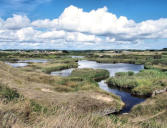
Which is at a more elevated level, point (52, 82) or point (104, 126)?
point (104, 126)

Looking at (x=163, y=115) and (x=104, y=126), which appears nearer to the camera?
(x=104, y=126)

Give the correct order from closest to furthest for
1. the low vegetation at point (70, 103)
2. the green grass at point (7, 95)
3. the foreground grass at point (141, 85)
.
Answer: the low vegetation at point (70, 103)
the green grass at point (7, 95)
the foreground grass at point (141, 85)

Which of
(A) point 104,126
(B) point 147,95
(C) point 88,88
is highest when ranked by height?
(A) point 104,126

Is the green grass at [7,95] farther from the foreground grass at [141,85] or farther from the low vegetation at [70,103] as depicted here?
the foreground grass at [141,85]

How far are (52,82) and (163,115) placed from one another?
20.0 m

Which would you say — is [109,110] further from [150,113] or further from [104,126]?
[104,126]

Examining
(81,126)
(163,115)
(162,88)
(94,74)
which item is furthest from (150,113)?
(94,74)

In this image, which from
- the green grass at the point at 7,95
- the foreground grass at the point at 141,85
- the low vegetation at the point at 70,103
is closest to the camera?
the low vegetation at the point at 70,103

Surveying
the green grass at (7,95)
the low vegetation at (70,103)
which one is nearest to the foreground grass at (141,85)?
the low vegetation at (70,103)

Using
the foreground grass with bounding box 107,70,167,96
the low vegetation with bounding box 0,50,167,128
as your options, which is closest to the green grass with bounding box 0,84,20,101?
the low vegetation with bounding box 0,50,167,128

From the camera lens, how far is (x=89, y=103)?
19.2 m

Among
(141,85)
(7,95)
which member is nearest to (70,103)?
(7,95)

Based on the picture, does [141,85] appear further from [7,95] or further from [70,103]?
[7,95]

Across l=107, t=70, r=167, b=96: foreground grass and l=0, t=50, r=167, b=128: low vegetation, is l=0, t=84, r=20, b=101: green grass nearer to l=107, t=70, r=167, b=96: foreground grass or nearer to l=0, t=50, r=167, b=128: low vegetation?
l=0, t=50, r=167, b=128: low vegetation
